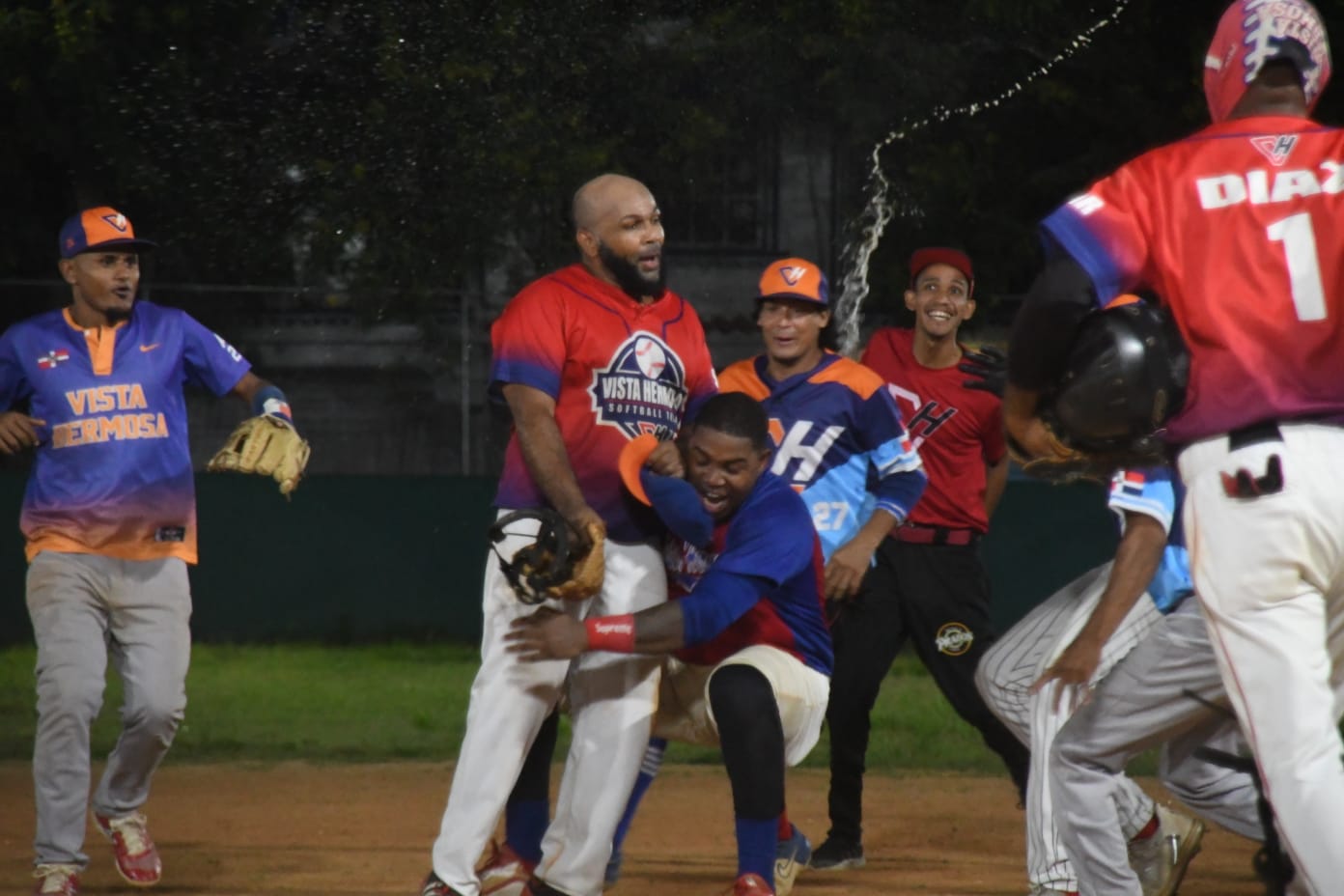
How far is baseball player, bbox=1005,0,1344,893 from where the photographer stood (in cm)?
327

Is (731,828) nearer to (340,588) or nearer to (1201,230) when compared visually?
(1201,230)

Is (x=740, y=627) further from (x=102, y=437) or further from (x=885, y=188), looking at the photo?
(x=885, y=188)

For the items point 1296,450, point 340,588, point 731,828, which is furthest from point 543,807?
point 340,588

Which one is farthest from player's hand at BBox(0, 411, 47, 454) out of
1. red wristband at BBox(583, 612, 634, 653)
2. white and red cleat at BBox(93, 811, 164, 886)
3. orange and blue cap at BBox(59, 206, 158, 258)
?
red wristband at BBox(583, 612, 634, 653)

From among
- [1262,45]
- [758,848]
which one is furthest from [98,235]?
[1262,45]

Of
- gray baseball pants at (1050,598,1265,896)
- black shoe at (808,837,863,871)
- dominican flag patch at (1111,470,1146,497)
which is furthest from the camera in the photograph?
black shoe at (808,837,863,871)

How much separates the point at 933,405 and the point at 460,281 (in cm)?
1048

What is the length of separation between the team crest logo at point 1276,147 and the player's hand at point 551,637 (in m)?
2.34

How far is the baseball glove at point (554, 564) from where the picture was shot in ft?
16.1

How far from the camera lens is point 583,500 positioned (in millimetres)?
5102

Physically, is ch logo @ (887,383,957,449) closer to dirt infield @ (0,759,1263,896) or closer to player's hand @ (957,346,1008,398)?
player's hand @ (957,346,1008,398)

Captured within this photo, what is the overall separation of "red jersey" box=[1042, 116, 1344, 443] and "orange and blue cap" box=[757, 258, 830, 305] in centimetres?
331

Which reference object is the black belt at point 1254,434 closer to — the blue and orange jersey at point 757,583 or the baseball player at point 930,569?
the blue and orange jersey at point 757,583

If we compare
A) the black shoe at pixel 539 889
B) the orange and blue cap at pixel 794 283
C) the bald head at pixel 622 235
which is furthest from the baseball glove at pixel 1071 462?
the orange and blue cap at pixel 794 283
